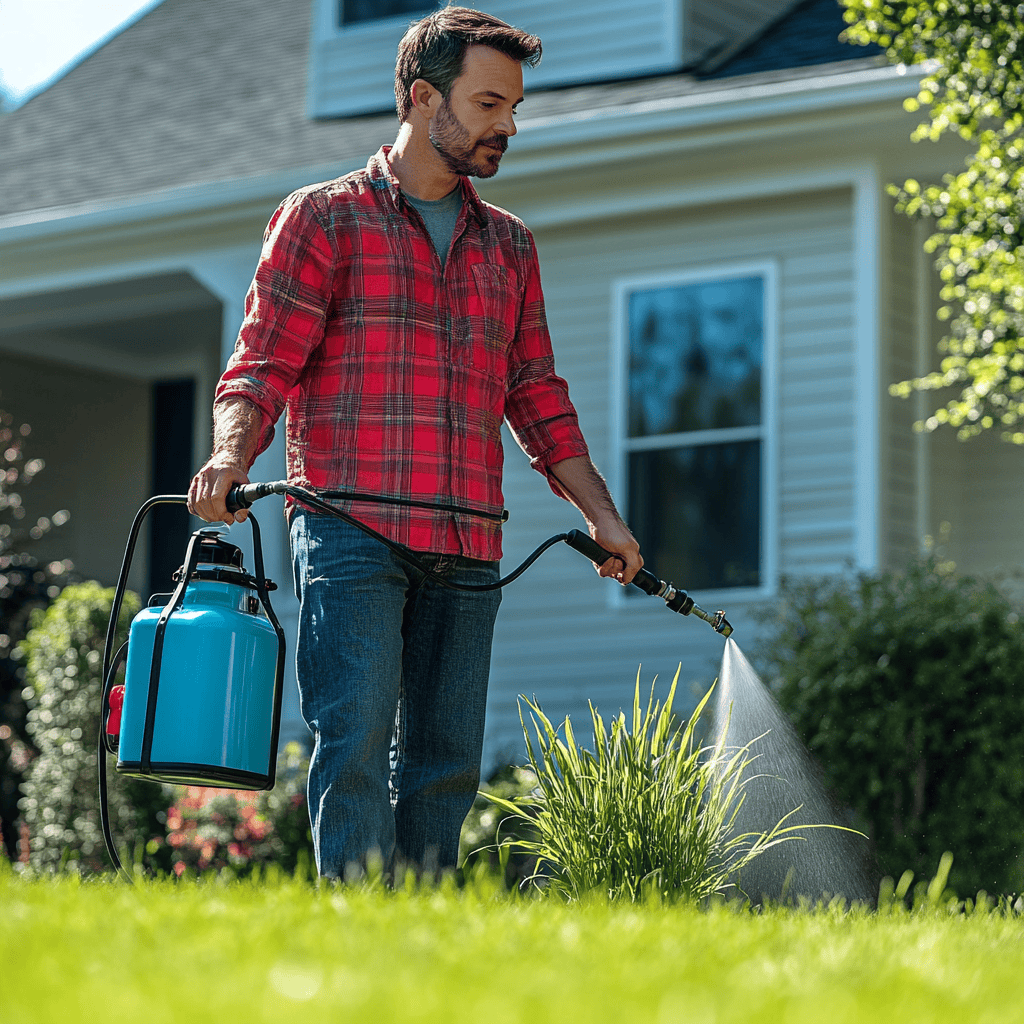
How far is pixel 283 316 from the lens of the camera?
3623mm

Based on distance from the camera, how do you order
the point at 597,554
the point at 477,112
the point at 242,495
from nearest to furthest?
the point at 242,495 → the point at 477,112 → the point at 597,554

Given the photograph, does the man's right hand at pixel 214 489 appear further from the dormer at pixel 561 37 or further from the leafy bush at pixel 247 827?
the dormer at pixel 561 37

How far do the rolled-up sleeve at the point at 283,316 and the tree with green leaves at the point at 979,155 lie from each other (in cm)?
308

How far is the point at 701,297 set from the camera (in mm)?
8469

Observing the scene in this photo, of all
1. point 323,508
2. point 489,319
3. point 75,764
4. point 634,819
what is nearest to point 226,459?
point 323,508

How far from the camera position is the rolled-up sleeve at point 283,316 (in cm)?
358

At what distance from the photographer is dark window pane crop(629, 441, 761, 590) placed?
820 cm

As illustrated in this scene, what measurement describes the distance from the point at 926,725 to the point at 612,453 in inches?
115

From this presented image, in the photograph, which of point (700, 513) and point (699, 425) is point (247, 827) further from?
point (699, 425)

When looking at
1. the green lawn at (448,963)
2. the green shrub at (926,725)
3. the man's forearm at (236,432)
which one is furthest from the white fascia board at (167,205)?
the green lawn at (448,963)

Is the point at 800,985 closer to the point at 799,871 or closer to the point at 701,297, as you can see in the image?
the point at 799,871

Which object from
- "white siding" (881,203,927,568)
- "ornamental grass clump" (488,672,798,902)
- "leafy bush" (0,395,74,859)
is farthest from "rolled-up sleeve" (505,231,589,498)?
"leafy bush" (0,395,74,859)

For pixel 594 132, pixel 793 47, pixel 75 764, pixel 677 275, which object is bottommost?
pixel 75 764

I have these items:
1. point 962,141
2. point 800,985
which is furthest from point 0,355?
point 800,985
